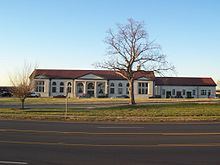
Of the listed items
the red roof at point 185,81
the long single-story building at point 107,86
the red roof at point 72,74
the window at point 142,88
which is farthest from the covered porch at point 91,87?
the red roof at point 185,81

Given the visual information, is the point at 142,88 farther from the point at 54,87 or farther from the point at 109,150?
the point at 109,150

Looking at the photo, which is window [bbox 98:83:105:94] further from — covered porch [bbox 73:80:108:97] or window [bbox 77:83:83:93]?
window [bbox 77:83:83:93]

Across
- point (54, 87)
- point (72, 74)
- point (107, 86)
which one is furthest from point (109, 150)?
point (72, 74)

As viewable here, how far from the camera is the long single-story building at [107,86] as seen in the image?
97000mm

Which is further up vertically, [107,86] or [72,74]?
[72,74]

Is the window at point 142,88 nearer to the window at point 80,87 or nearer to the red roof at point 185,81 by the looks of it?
the red roof at point 185,81

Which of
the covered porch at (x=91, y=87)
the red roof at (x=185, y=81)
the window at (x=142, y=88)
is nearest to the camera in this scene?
the covered porch at (x=91, y=87)

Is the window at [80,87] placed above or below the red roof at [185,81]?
below

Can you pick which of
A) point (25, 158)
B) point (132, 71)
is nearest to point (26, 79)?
point (132, 71)

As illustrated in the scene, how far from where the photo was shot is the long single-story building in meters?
97.0

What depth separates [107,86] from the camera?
319 ft

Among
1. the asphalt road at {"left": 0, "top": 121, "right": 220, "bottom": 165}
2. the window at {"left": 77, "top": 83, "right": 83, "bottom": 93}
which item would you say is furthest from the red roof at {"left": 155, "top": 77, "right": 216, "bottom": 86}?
the asphalt road at {"left": 0, "top": 121, "right": 220, "bottom": 165}

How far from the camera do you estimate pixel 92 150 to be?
1048 cm

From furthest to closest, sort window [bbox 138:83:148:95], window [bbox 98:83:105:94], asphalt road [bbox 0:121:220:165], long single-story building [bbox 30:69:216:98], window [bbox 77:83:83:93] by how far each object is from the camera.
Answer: window [bbox 138:83:148:95], window [bbox 98:83:105:94], window [bbox 77:83:83:93], long single-story building [bbox 30:69:216:98], asphalt road [bbox 0:121:220:165]
